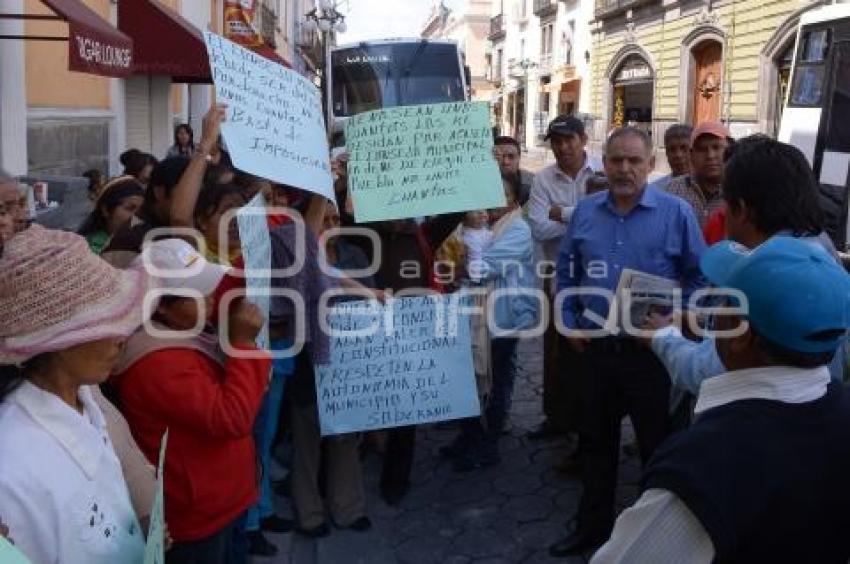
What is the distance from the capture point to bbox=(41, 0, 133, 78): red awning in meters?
5.21

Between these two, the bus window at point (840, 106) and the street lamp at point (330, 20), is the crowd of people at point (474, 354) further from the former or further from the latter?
the street lamp at point (330, 20)

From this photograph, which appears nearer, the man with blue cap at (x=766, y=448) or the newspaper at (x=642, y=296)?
the man with blue cap at (x=766, y=448)

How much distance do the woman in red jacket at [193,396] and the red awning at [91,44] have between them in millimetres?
3509

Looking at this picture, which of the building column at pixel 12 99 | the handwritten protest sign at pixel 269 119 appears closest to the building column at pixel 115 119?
the building column at pixel 12 99

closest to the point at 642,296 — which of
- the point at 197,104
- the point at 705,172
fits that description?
the point at 705,172

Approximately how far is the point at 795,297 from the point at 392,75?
40.5ft

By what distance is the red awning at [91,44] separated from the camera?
5215 mm

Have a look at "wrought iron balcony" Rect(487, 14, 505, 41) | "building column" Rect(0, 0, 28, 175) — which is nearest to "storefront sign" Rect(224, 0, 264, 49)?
"building column" Rect(0, 0, 28, 175)

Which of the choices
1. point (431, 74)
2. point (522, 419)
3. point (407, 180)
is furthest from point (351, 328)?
point (431, 74)

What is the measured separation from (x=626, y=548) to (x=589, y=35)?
40.5 m

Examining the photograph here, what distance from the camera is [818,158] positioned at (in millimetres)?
10039

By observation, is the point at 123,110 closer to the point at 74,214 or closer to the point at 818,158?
the point at 74,214

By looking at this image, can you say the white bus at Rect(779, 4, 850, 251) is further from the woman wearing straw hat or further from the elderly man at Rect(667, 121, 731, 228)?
the woman wearing straw hat

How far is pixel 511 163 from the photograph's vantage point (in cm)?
528
